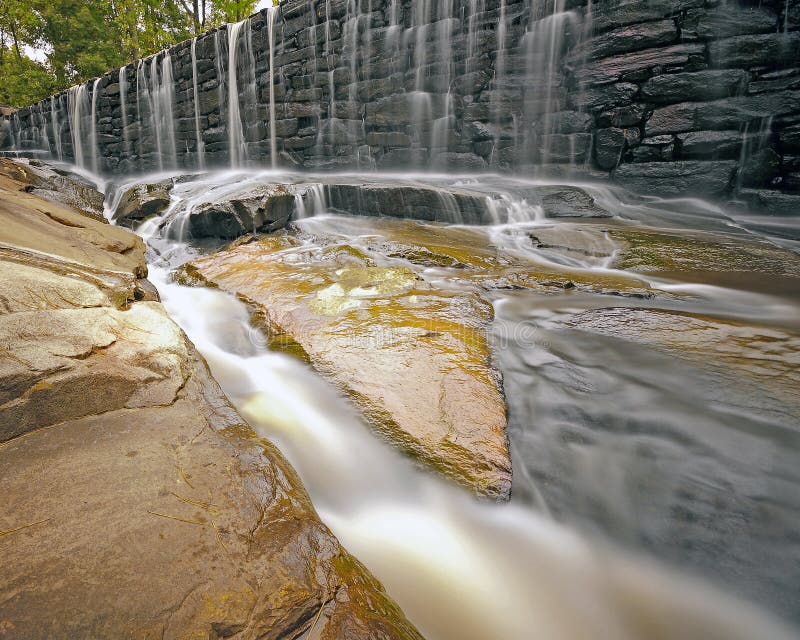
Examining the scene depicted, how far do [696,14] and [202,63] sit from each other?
11752 millimetres

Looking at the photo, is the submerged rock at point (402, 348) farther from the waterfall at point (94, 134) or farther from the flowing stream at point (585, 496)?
the waterfall at point (94, 134)

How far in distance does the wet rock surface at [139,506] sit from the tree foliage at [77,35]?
80.7 ft

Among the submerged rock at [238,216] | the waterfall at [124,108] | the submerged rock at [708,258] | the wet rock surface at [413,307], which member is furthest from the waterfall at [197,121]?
the submerged rock at [708,258]

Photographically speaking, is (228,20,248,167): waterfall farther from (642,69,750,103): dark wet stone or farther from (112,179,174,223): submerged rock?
(642,69,750,103): dark wet stone

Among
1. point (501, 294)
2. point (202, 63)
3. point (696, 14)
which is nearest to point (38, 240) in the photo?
point (501, 294)

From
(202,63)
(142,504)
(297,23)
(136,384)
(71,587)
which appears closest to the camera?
(71,587)

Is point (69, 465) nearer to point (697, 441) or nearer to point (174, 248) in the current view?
point (697, 441)

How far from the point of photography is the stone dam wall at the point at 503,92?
20.3 feet

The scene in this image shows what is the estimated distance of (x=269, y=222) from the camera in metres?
6.38

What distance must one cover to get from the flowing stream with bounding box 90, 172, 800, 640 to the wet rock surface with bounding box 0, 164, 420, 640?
0.36 metres

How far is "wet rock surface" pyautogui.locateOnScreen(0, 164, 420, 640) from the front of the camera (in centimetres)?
91

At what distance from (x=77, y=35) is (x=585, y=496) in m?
30.3

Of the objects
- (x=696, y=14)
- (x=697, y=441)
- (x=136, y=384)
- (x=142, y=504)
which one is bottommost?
(x=697, y=441)

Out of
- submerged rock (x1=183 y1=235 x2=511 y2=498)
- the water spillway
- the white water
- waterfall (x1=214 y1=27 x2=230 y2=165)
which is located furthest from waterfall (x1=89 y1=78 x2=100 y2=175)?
the white water
